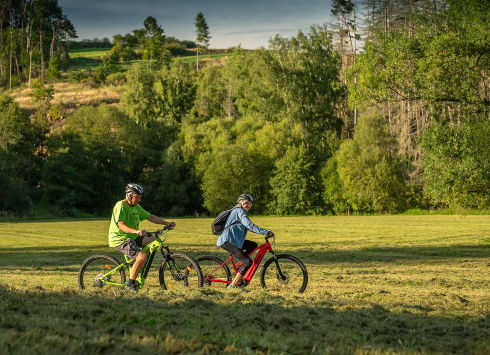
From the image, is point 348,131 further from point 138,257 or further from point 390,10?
point 138,257

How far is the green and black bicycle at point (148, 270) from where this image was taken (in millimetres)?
10000

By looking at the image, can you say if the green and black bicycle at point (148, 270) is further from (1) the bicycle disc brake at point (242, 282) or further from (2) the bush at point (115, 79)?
(2) the bush at point (115, 79)

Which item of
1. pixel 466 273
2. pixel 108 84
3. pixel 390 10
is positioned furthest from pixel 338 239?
pixel 108 84

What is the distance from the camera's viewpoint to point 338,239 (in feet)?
88.7

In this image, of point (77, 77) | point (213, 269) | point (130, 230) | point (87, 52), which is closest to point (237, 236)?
point (213, 269)

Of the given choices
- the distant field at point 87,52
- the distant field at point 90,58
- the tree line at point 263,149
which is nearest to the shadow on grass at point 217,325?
the tree line at point 263,149

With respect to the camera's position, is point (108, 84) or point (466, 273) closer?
point (466, 273)

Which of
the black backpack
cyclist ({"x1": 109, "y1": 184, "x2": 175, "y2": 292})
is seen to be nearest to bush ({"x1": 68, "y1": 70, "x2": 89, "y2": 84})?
the black backpack

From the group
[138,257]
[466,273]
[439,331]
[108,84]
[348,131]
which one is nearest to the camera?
[439,331]

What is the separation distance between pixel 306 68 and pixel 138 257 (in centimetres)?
6059

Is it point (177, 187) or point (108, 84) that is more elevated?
point (108, 84)

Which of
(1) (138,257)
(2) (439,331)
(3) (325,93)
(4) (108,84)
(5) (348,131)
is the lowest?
(2) (439,331)

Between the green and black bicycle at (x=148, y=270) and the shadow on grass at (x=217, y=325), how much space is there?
62cm

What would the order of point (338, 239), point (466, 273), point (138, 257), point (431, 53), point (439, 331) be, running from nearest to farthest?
point (439, 331) → point (138, 257) → point (466, 273) → point (431, 53) → point (338, 239)
